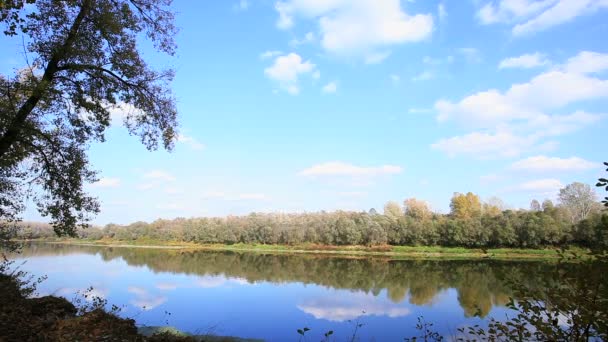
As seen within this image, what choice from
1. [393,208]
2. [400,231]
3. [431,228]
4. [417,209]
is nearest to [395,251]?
[400,231]

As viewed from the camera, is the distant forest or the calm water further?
the distant forest

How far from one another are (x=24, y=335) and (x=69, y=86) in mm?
5275

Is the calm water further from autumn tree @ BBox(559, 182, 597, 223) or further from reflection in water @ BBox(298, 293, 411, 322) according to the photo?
autumn tree @ BBox(559, 182, 597, 223)

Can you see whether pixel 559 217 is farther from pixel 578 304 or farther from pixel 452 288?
pixel 578 304

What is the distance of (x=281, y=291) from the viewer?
29.6 m

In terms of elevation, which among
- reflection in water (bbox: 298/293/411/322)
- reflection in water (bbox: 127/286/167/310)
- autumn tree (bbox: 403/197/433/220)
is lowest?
reflection in water (bbox: 298/293/411/322)

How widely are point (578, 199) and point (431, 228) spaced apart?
33.1 meters

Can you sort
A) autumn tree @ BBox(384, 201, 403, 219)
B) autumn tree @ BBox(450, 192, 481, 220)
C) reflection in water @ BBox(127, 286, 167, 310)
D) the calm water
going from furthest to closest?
autumn tree @ BBox(384, 201, 403, 219), autumn tree @ BBox(450, 192, 481, 220), reflection in water @ BBox(127, 286, 167, 310), the calm water

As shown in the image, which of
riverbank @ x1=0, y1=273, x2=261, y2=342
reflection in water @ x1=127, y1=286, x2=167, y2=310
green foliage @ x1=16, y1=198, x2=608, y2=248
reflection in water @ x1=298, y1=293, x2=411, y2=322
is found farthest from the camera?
green foliage @ x1=16, y1=198, x2=608, y2=248

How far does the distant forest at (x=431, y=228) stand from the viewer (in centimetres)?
6444

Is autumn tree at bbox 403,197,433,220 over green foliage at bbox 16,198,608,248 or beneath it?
over

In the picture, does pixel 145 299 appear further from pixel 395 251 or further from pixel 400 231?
pixel 400 231

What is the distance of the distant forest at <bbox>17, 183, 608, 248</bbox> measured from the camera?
211 ft

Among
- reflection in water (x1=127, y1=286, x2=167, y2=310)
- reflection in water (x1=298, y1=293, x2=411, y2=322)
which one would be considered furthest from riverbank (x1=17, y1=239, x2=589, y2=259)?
reflection in water (x1=127, y1=286, x2=167, y2=310)
